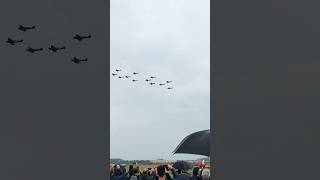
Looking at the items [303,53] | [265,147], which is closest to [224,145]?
[265,147]

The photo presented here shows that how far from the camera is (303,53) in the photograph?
18922mm

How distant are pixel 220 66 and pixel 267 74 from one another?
149 centimetres

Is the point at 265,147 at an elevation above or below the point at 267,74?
below
